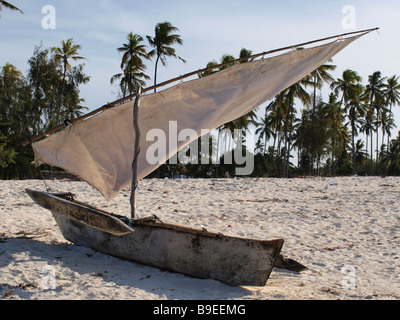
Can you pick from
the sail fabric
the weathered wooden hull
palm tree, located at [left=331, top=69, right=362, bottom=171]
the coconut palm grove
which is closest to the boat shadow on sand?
the weathered wooden hull

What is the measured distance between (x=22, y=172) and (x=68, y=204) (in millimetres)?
24902

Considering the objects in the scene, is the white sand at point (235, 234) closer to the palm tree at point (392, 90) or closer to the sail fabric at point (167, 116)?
the sail fabric at point (167, 116)

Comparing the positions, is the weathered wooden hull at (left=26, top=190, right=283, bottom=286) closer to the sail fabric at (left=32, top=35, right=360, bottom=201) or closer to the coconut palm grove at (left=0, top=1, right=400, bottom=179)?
the sail fabric at (left=32, top=35, right=360, bottom=201)

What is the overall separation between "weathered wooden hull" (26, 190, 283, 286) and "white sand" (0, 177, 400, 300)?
0.16 m

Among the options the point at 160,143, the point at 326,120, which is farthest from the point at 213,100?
the point at 326,120

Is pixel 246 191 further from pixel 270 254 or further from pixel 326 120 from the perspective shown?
pixel 326 120

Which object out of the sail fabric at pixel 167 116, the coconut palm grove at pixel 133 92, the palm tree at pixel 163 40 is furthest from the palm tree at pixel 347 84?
the sail fabric at pixel 167 116

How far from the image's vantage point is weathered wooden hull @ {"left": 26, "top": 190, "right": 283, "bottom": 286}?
5.34 meters

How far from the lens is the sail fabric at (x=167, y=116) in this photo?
622 centimetres

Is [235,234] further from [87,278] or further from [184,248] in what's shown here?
[87,278]

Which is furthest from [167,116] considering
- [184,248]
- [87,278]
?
[87,278]

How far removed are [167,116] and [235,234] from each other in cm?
327

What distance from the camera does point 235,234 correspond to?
8305 millimetres

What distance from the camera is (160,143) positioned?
20.6 ft
